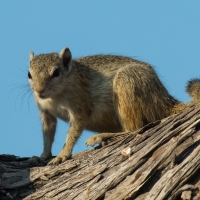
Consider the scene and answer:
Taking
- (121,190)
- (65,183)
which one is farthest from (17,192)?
(121,190)

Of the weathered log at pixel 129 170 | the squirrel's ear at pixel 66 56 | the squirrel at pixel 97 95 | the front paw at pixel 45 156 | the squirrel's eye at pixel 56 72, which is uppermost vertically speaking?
the squirrel's ear at pixel 66 56

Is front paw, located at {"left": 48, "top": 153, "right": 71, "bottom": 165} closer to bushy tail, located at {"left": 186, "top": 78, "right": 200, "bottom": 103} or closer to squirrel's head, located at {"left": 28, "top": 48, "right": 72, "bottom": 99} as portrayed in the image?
squirrel's head, located at {"left": 28, "top": 48, "right": 72, "bottom": 99}

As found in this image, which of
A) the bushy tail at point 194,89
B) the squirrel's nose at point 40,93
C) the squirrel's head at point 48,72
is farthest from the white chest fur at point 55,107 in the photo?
the bushy tail at point 194,89

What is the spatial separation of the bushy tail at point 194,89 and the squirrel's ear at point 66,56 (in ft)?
6.73

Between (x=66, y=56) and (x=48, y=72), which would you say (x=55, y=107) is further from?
(x=66, y=56)

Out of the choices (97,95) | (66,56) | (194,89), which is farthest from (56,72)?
(194,89)

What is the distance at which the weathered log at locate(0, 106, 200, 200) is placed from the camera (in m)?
6.11

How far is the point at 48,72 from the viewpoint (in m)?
8.50

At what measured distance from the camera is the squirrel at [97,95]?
26.8 feet

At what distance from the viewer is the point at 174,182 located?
19.8ft

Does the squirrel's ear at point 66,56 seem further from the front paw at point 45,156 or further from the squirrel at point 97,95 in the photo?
Result: the front paw at point 45,156

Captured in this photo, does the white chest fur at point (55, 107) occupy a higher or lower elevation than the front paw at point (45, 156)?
higher

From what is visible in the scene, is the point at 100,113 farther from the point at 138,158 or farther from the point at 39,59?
the point at 138,158

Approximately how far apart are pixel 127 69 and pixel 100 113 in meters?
0.79
